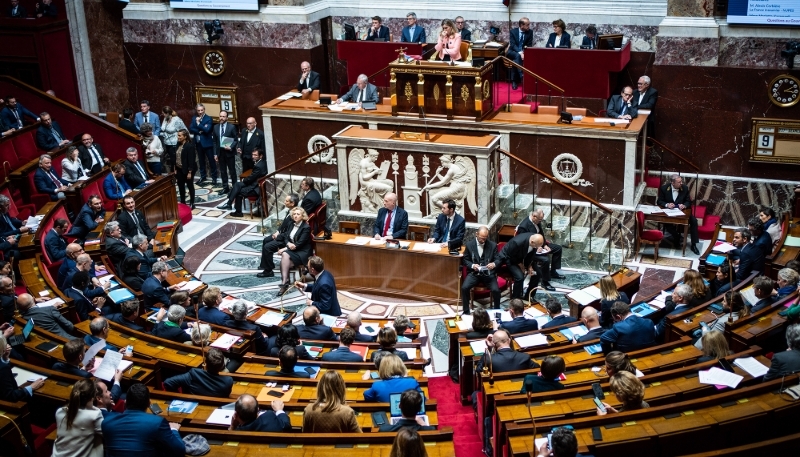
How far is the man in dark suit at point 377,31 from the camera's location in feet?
55.6

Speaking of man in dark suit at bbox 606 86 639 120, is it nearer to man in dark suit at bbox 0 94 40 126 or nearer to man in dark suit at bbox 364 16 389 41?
man in dark suit at bbox 364 16 389 41

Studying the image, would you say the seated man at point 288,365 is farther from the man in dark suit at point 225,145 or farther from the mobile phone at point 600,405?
the man in dark suit at point 225,145

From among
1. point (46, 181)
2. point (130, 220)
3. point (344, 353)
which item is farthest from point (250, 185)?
point (344, 353)

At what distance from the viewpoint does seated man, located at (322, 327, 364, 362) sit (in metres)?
8.95

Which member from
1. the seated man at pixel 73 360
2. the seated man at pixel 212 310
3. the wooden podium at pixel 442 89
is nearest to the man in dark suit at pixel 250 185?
the wooden podium at pixel 442 89

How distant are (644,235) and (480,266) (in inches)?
129

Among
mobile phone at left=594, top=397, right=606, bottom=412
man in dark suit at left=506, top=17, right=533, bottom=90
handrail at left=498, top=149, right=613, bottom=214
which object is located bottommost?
mobile phone at left=594, top=397, right=606, bottom=412

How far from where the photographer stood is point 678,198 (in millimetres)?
A: 13875

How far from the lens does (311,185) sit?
13531 millimetres

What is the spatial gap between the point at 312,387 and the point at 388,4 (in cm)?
1142

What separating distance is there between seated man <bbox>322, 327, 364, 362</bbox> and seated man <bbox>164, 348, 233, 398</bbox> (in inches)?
46.2

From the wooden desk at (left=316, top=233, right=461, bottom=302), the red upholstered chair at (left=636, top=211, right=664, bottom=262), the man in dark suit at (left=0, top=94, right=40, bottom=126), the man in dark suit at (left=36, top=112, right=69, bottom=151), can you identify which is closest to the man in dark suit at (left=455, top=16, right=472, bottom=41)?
the red upholstered chair at (left=636, top=211, right=664, bottom=262)

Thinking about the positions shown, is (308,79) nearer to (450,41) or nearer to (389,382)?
(450,41)

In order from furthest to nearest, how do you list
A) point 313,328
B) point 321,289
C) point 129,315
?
point 321,289 < point 129,315 < point 313,328
